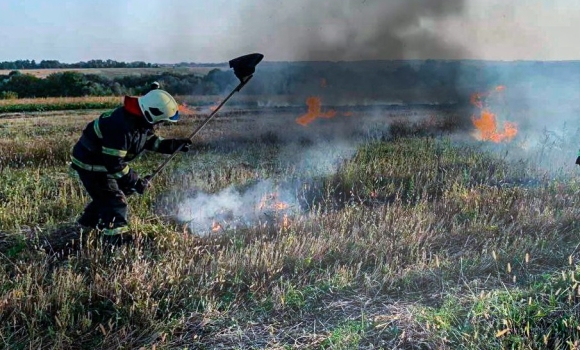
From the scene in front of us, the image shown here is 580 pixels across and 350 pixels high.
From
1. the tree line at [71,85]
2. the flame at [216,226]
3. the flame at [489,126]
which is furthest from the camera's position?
the tree line at [71,85]

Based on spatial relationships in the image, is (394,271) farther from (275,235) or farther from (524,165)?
(524,165)

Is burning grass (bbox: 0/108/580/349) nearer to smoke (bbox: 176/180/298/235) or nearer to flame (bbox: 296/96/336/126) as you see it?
smoke (bbox: 176/180/298/235)

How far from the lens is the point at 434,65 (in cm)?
2192

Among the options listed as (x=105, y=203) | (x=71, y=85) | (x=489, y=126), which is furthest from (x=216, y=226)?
(x=71, y=85)

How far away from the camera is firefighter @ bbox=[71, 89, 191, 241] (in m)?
5.03

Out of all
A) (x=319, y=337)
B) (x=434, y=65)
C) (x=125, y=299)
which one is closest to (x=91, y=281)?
(x=125, y=299)

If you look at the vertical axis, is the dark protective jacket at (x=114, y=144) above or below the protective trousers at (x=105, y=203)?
above

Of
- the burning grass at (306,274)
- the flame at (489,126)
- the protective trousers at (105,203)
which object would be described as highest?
the flame at (489,126)

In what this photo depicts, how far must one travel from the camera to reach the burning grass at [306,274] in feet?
12.7

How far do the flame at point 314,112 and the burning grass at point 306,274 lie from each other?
864cm

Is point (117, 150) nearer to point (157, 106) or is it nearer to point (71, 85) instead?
point (157, 106)

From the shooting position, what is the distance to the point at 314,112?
16.9 meters

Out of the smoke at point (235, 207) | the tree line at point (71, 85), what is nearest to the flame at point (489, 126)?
the smoke at point (235, 207)

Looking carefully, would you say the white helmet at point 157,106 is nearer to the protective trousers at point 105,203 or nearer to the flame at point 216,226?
the protective trousers at point 105,203
